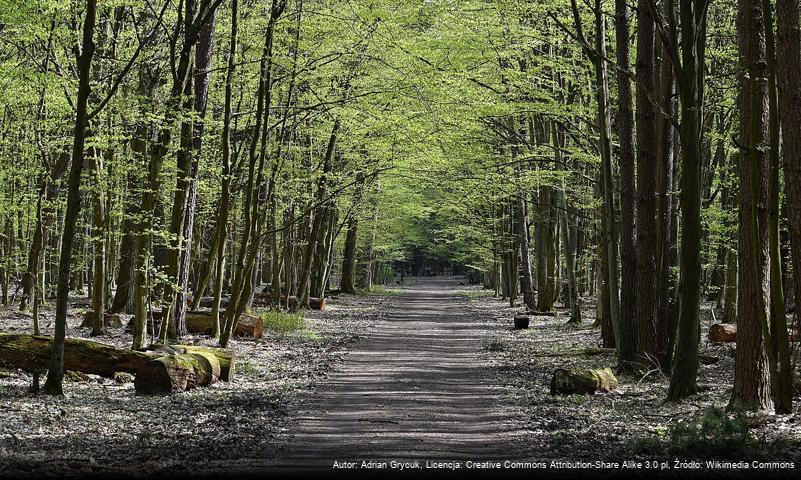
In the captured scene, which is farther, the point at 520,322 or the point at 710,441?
the point at 520,322

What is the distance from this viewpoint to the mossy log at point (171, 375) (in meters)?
10.1

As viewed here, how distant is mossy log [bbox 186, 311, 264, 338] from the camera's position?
17.8 meters

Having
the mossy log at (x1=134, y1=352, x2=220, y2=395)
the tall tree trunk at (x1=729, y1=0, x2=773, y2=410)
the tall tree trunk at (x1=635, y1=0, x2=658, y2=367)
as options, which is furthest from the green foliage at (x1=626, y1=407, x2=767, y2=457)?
the mossy log at (x1=134, y1=352, x2=220, y2=395)

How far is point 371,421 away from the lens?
28.3ft

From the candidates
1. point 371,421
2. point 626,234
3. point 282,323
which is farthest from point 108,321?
point 626,234

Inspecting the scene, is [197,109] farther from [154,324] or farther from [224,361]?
[224,361]

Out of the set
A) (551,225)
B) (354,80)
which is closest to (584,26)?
(354,80)

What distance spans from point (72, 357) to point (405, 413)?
203 inches

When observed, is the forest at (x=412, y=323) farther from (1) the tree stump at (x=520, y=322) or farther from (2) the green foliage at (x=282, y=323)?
(2) the green foliage at (x=282, y=323)

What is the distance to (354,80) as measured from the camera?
21.5 meters

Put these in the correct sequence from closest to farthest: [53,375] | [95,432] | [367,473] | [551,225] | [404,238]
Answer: [367,473] → [95,432] → [53,375] → [551,225] → [404,238]

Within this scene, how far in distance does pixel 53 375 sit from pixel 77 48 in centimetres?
749

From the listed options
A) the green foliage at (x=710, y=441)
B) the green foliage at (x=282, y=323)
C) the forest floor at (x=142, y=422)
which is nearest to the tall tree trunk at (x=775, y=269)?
the green foliage at (x=710, y=441)

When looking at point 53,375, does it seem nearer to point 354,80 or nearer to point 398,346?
point 398,346
